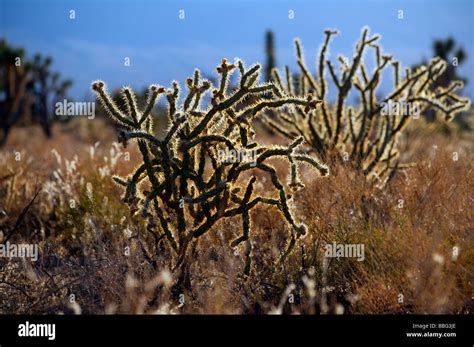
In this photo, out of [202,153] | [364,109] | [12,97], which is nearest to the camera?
[202,153]

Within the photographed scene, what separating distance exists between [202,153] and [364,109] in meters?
3.21

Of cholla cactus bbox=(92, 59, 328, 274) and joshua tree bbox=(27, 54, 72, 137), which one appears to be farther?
joshua tree bbox=(27, 54, 72, 137)

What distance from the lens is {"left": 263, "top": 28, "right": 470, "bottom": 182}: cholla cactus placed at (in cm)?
726

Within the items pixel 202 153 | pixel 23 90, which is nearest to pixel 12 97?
pixel 23 90

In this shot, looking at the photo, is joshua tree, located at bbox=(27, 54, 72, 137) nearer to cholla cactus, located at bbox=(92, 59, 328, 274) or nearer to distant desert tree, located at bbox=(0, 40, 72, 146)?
distant desert tree, located at bbox=(0, 40, 72, 146)

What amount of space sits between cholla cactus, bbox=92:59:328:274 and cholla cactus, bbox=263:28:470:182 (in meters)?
2.66

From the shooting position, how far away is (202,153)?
4633mm

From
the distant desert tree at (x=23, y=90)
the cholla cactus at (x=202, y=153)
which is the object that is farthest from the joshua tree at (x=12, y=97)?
the cholla cactus at (x=202, y=153)

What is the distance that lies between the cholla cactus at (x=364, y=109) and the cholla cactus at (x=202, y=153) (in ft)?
8.74

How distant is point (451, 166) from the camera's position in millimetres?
6223

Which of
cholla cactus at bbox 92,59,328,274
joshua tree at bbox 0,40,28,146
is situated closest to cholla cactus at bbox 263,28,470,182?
cholla cactus at bbox 92,59,328,274

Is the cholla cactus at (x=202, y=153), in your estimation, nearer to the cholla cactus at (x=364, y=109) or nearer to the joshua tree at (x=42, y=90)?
the cholla cactus at (x=364, y=109)

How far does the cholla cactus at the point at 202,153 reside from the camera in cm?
440

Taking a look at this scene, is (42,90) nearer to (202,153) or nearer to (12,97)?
(12,97)
